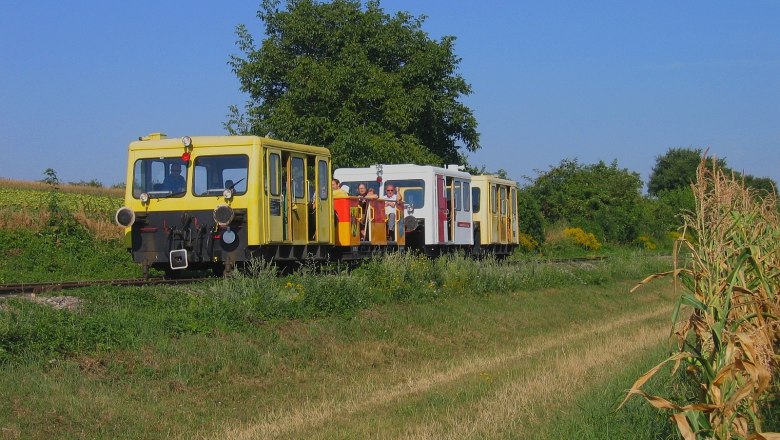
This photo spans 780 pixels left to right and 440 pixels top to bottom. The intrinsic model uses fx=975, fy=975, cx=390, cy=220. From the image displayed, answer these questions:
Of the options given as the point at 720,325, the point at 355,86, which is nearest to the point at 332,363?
the point at 720,325

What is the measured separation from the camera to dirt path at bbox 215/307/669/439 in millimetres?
9016

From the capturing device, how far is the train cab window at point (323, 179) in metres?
20.3

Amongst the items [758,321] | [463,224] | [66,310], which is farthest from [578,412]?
[463,224]

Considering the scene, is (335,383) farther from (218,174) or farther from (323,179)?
(323,179)

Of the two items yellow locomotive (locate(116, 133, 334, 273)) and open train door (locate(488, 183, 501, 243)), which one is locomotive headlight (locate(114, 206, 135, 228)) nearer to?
yellow locomotive (locate(116, 133, 334, 273))

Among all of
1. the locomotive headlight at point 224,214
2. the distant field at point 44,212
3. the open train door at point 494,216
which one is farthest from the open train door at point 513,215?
the locomotive headlight at point 224,214

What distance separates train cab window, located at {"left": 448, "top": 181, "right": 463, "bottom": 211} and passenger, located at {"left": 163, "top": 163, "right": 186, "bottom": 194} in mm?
11004

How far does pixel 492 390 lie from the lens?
10766mm

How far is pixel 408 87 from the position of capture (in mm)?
43875

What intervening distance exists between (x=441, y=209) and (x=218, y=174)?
9.36 m

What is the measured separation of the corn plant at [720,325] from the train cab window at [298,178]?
1324cm

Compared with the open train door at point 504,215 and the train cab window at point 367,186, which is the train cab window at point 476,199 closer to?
the open train door at point 504,215

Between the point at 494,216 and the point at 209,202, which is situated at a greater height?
the point at 494,216

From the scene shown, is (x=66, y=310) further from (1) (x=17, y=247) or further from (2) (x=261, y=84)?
(2) (x=261, y=84)
